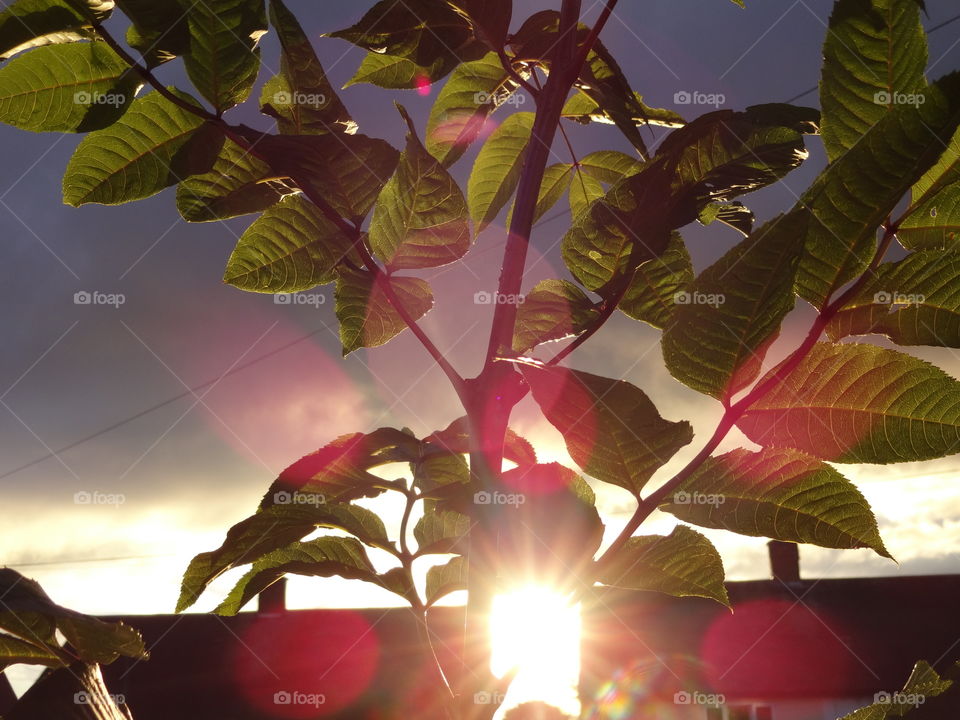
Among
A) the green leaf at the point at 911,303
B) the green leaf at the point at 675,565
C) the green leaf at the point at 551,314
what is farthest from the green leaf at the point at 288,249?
the green leaf at the point at 911,303

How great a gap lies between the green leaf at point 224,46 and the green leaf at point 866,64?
2.39 feet

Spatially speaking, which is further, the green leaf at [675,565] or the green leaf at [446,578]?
the green leaf at [446,578]

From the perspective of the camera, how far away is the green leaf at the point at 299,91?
1072 mm

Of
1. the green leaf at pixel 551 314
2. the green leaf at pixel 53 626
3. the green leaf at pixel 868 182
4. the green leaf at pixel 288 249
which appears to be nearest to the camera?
the green leaf at pixel 868 182

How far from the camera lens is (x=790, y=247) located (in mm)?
701

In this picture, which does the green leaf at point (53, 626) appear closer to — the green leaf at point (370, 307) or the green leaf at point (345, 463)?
the green leaf at point (345, 463)

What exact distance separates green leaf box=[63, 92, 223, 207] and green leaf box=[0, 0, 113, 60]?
13cm

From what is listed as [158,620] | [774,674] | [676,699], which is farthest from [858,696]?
[676,699]

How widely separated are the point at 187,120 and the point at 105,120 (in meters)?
0.11

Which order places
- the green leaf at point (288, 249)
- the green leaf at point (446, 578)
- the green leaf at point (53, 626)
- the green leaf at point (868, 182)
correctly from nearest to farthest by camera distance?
the green leaf at point (868, 182) < the green leaf at point (53, 626) < the green leaf at point (288, 249) < the green leaf at point (446, 578)

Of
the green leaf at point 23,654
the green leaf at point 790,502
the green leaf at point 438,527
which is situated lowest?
the green leaf at point 23,654

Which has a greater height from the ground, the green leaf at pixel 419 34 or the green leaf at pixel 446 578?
the green leaf at pixel 419 34

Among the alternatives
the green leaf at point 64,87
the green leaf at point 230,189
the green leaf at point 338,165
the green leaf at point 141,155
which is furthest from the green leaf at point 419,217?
the green leaf at point 64,87

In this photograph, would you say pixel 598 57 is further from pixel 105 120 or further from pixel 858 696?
pixel 858 696
